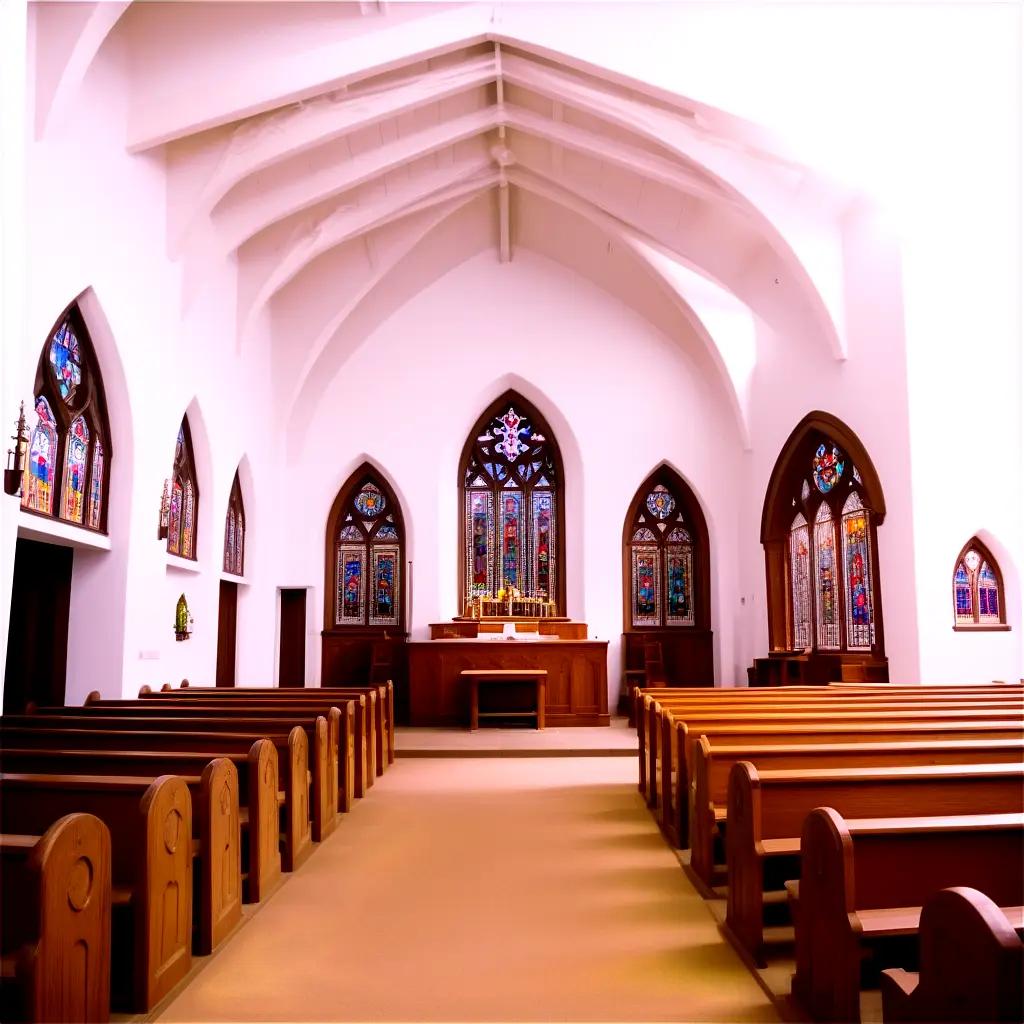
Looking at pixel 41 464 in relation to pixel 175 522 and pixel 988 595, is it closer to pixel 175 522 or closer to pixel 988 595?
pixel 175 522

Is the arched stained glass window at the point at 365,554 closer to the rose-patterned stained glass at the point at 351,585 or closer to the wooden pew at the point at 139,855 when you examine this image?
the rose-patterned stained glass at the point at 351,585

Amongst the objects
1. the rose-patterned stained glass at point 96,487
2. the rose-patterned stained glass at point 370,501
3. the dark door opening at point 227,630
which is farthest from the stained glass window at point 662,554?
the rose-patterned stained glass at point 96,487

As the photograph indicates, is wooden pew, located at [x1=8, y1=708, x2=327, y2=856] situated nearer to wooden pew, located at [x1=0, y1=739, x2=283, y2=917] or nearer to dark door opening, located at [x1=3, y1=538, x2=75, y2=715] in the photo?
wooden pew, located at [x1=0, y1=739, x2=283, y2=917]

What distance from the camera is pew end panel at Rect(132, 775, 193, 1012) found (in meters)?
2.86

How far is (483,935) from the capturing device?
3588mm

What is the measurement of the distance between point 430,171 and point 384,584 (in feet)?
19.2

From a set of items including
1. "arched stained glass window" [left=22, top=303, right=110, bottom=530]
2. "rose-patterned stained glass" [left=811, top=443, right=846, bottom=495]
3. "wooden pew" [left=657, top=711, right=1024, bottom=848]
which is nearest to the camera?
"wooden pew" [left=657, top=711, right=1024, bottom=848]

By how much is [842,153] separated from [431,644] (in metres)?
7.11

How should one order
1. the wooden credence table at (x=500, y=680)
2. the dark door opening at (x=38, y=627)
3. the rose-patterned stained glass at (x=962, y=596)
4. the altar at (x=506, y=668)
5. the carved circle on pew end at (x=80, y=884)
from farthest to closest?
the altar at (x=506, y=668), the wooden credence table at (x=500, y=680), the rose-patterned stained glass at (x=962, y=596), the dark door opening at (x=38, y=627), the carved circle on pew end at (x=80, y=884)

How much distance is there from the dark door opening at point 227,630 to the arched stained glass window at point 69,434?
382cm

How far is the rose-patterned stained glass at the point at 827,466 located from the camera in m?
10.9

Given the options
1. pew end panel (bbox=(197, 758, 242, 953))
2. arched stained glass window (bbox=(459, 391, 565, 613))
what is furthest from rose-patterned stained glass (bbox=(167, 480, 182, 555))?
pew end panel (bbox=(197, 758, 242, 953))

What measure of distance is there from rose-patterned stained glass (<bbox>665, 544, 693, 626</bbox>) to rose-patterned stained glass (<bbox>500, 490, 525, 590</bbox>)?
2206 mm

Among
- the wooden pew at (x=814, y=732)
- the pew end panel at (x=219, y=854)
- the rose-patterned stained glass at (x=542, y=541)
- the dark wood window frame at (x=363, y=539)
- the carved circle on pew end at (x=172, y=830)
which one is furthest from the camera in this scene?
the rose-patterned stained glass at (x=542, y=541)
